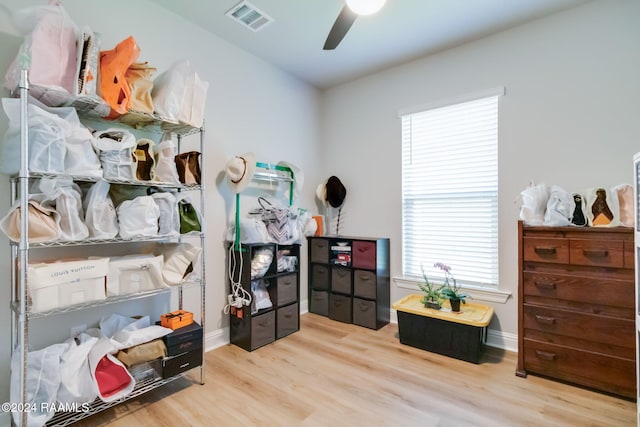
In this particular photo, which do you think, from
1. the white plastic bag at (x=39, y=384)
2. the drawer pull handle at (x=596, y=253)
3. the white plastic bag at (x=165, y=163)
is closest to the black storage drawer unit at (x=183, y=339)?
the white plastic bag at (x=39, y=384)

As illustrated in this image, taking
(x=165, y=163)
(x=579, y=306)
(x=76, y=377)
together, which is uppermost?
(x=165, y=163)

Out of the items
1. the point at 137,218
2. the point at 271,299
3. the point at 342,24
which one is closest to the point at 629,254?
the point at 342,24

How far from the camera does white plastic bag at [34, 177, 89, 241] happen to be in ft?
4.97

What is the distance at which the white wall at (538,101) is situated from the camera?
7.05 ft

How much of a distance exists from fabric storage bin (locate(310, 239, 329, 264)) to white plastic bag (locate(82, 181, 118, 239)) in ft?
6.62

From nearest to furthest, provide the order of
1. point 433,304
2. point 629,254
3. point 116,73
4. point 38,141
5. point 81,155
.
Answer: point 38,141 < point 81,155 < point 116,73 < point 629,254 < point 433,304

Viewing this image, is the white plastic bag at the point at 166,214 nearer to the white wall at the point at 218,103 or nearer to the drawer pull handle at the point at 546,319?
the white wall at the point at 218,103

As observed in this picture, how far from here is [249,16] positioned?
7.87 ft

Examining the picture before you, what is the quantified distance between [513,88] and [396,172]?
122cm

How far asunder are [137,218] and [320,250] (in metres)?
1.97

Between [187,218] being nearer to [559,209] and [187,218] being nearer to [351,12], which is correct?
[351,12]

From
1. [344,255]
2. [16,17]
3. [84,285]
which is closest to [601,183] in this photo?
[344,255]

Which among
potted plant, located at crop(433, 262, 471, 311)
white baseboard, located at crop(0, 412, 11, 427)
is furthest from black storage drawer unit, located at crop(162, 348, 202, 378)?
potted plant, located at crop(433, 262, 471, 311)

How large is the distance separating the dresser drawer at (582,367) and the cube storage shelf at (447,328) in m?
0.33
